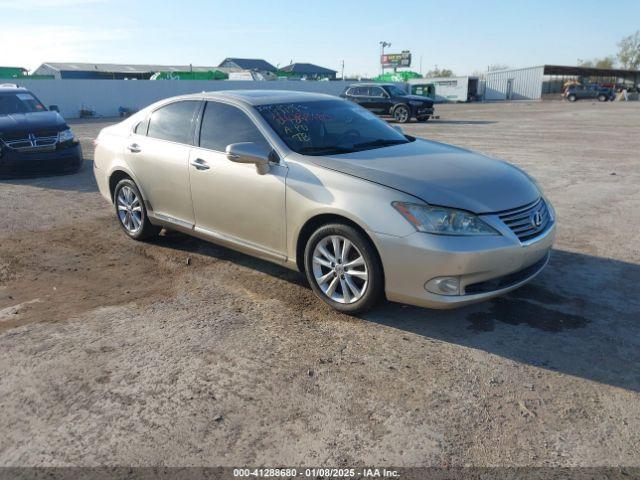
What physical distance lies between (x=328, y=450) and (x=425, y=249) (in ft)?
4.88

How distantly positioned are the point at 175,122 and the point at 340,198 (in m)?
2.37

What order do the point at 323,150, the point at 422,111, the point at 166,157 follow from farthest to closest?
the point at 422,111 < the point at 166,157 < the point at 323,150

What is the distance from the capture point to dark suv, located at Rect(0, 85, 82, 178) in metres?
9.94

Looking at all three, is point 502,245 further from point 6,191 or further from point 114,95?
point 114,95

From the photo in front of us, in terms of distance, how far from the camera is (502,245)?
12.2 feet

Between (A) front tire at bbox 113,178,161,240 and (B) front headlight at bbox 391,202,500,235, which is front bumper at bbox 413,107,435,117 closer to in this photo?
(A) front tire at bbox 113,178,161,240

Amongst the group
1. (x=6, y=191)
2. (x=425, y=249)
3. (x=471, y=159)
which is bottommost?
(x=6, y=191)

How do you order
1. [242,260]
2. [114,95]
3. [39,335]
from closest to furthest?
[39,335] < [242,260] < [114,95]

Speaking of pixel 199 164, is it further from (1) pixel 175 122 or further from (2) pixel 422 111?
(2) pixel 422 111

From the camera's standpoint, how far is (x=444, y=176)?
408 centimetres

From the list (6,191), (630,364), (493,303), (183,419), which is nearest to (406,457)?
(183,419)

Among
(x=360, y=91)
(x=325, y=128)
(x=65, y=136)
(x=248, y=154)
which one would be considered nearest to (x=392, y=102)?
(x=360, y=91)

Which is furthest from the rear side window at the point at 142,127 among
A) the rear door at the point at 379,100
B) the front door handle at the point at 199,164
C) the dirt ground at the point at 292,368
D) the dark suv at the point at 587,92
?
the dark suv at the point at 587,92

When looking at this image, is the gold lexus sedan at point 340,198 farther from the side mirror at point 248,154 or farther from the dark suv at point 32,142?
the dark suv at point 32,142
